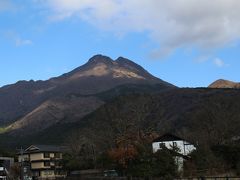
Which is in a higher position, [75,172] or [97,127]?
[97,127]

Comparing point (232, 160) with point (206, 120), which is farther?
point (206, 120)

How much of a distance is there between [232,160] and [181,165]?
20.9 ft

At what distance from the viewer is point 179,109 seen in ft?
498

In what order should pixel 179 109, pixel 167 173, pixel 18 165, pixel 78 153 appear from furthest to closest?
pixel 179 109 → pixel 18 165 → pixel 78 153 → pixel 167 173

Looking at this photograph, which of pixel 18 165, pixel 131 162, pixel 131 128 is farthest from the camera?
pixel 18 165

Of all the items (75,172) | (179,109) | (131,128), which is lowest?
(75,172)

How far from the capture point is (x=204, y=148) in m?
55.8

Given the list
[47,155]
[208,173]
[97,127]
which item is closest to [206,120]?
[97,127]

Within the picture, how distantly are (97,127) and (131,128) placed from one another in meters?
17.5

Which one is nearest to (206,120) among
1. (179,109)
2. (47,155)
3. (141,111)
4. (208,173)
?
(141,111)

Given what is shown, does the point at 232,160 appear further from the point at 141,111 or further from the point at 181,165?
the point at 141,111

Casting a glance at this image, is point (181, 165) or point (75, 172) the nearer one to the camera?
point (181, 165)

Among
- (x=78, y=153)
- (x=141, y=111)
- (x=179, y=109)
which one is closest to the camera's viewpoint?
(x=141, y=111)

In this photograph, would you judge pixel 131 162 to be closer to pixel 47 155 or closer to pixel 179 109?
pixel 47 155
